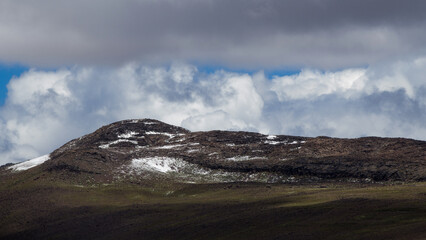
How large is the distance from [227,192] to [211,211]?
24.8 m

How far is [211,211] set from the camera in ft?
374

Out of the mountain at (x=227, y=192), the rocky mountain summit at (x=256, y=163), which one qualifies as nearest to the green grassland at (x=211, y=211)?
the mountain at (x=227, y=192)

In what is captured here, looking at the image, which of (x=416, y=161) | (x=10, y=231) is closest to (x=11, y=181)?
(x=10, y=231)

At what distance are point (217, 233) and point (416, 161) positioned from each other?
71995 mm

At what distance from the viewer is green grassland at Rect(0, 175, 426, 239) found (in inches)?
3605

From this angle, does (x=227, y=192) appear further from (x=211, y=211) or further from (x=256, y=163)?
(x=256, y=163)

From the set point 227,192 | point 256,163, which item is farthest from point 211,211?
point 256,163

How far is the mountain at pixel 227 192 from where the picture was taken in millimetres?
96500

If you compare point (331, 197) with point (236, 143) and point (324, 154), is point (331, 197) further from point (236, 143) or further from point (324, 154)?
point (236, 143)

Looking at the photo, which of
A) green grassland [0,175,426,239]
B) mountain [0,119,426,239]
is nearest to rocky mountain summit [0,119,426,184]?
mountain [0,119,426,239]

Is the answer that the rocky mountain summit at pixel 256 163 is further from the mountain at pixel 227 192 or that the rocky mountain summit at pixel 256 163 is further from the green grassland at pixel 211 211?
the green grassland at pixel 211 211

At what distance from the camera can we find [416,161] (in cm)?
15112

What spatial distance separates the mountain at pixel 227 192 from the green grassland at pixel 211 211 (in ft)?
0.74

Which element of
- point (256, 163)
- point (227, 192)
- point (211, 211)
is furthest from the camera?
point (256, 163)
